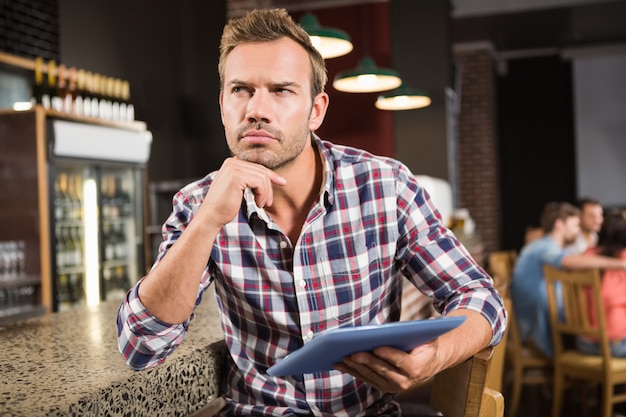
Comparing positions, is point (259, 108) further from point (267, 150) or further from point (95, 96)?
point (95, 96)

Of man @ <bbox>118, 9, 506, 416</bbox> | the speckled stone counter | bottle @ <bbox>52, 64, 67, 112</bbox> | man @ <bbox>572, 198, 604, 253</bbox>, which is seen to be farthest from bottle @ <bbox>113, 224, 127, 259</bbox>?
man @ <bbox>118, 9, 506, 416</bbox>

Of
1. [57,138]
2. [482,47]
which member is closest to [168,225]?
[57,138]

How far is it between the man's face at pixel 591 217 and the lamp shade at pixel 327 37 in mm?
2767

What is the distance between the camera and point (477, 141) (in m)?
8.41

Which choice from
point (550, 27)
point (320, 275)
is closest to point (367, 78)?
point (320, 275)

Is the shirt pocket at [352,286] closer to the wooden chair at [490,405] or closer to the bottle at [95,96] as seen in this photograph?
the wooden chair at [490,405]

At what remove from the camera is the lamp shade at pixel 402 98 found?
4230 millimetres

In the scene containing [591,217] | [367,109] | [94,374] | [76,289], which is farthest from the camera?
[367,109]

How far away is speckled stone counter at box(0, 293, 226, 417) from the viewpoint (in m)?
0.89

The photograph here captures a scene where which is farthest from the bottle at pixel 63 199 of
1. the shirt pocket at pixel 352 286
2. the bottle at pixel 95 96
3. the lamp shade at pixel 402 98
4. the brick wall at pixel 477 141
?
the brick wall at pixel 477 141

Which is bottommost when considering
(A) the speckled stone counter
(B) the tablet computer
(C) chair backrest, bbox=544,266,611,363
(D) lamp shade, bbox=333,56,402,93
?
(C) chair backrest, bbox=544,266,611,363

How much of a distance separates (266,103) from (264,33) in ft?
0.45

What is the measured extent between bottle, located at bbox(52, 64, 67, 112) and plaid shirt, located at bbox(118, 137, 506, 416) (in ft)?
10.7

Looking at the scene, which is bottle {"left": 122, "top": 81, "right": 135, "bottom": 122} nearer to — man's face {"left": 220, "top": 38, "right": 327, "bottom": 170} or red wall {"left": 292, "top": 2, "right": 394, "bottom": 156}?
red wall {"left": 292, "top": 2, "right": 394, "bottom": 156}
